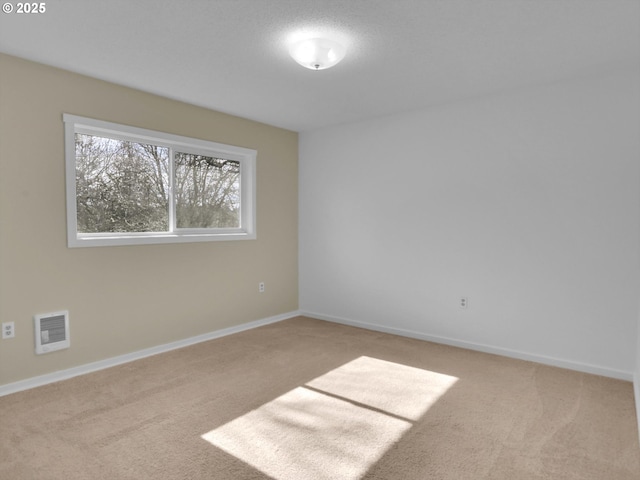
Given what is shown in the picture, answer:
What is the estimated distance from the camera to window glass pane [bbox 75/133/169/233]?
10.7 ft

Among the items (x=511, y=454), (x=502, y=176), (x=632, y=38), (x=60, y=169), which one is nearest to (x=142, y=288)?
(x=60, y=169)

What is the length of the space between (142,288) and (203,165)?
140 centimetres

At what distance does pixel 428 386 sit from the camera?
9.62 ft

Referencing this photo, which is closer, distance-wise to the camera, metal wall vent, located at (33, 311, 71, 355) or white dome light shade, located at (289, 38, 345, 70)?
white dome light shade, located at (289, 38, 345, 70)

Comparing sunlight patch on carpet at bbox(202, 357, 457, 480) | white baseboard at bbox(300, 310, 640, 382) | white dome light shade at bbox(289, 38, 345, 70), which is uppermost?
white dome light shade at bbox(289, 38, 345, 70)

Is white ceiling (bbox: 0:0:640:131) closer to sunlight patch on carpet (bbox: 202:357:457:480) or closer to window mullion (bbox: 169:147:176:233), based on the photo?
window mullion (bbox: 169:147:176:233)

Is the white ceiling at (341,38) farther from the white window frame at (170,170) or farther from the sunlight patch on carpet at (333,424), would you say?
the sunlight patch on carpet at (333,424)

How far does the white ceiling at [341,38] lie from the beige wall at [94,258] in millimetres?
231

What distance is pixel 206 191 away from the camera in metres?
4.23

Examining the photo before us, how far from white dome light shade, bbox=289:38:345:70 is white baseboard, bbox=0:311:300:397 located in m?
2.79

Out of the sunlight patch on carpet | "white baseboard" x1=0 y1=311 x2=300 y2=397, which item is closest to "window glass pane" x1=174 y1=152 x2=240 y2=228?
"white baseboard" x1=0 y1=311 x2=300 y2=397

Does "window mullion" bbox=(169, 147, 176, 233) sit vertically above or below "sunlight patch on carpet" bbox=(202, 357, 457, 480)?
above

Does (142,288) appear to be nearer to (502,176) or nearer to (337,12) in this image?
(337,12)

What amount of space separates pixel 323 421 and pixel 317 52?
2.29 meters
